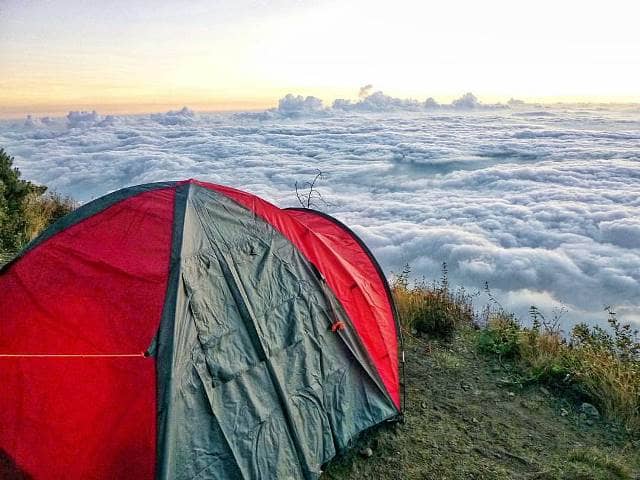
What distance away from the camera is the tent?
9.20 ft

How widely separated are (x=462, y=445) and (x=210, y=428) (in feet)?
7.93

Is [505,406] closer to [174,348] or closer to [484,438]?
[484,438]

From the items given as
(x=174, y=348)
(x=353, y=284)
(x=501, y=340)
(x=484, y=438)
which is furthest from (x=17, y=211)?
(x=484, y=438)

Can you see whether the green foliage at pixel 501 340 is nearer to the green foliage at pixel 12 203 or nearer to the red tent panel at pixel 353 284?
the red tent panel at pixel 353 284

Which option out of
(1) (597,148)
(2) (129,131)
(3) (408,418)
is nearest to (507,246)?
(3) (408,418)

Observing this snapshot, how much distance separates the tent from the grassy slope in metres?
0.41

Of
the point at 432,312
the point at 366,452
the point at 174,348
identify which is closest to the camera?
the point at 174,348

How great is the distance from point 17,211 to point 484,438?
906 cm

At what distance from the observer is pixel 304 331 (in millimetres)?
3668

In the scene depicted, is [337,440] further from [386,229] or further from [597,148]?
[597,148]

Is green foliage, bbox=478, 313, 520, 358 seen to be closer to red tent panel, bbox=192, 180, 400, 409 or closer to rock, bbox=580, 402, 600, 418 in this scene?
rock, bbox=580, 402, 600, 418

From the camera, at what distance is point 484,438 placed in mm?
4262

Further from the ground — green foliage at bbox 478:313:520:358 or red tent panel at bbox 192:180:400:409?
red tent panel at bbox 192:180:400:409

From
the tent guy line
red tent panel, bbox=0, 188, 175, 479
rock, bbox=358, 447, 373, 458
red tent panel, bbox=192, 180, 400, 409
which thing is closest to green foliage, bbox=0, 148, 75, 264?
red tent panel, bbox=0, 188, 175, 479
